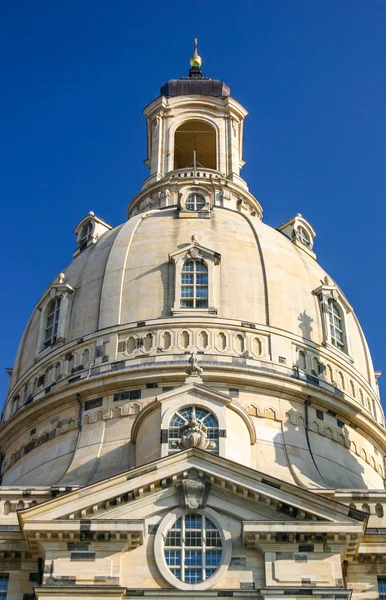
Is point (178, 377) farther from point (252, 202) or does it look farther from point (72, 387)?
point (252, 202)

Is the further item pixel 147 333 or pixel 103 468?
pixel 147 333

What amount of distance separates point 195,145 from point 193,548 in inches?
1530

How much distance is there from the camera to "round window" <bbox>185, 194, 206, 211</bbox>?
62.5m

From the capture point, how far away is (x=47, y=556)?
40281mm

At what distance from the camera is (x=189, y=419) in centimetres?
4656

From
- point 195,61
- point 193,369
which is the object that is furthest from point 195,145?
point 193,369

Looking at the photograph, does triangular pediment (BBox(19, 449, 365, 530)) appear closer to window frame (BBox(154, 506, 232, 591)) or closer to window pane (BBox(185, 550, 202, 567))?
window frame (BBox(154, 506, 232, 591))

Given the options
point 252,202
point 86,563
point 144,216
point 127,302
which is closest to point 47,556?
point 86,563

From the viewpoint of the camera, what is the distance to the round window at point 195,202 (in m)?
62.5

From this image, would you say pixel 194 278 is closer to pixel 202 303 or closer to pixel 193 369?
pixel 202 303

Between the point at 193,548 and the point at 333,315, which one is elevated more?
the point at 333,315

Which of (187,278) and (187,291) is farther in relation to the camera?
(187,278)

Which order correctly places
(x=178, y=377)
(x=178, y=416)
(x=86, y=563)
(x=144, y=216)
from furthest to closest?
(x=144, y=216), (x=178, y=377), (x=178, y=416), (x=86, y=563)

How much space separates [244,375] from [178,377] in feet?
8.70
